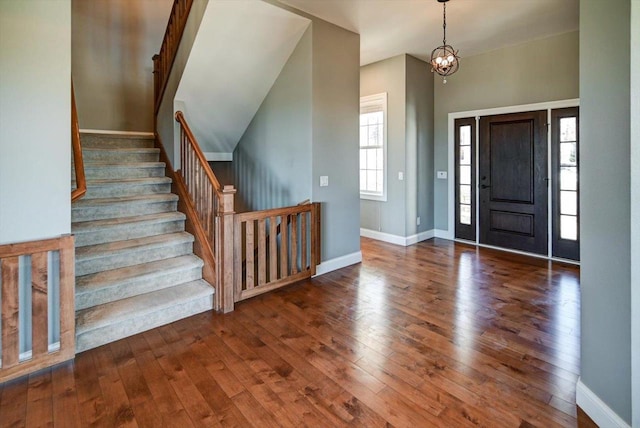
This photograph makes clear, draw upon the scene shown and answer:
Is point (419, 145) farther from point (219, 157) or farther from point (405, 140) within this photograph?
point (219, 157)

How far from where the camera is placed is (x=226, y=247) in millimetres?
3162

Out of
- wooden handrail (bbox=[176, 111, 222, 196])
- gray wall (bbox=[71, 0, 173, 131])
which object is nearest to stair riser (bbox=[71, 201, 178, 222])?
wooden handrail (bbox=[176, 111, 222, 196])

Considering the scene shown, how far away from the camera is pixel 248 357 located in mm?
2463

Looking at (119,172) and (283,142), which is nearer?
(119,172)

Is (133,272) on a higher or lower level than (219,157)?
lower

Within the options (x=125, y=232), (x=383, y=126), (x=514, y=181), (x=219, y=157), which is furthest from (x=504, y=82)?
(x=125, y=232)

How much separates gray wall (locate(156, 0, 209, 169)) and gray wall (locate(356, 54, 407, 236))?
10.4ft

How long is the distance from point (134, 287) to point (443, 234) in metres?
4.92

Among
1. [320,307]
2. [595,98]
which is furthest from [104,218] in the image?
[595,98]

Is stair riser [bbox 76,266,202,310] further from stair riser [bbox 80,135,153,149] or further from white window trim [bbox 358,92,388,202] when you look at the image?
white window trim [bbox 358,92,388,202]

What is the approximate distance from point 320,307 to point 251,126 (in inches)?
114

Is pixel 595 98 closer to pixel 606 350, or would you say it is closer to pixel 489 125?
pixel 606 350

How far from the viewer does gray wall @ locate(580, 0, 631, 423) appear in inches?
64.2

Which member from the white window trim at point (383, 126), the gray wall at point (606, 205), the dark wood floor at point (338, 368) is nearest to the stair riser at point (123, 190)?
the dark wood floor at point (338, 368)
